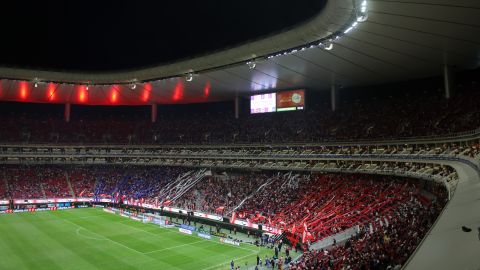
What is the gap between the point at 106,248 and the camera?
33.4 metres

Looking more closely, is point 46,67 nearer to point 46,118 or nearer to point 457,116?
point 46,118

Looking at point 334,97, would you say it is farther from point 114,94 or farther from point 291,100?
point 114,94

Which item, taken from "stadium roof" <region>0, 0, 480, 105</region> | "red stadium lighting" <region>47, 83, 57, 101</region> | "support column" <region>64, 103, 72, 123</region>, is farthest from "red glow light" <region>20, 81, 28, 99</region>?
"support column" <region>64, 103, 72, 123</region>

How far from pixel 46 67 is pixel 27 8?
30.1ft

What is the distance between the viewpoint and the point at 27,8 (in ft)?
137

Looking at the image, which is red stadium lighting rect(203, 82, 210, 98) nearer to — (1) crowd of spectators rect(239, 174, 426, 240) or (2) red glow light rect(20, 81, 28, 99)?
(1) crowd of spectators rect(239, 174, 426, 240)

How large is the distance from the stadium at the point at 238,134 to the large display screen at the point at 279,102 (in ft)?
0.68

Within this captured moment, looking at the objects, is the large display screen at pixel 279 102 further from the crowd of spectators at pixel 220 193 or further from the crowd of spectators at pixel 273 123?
the crowd of spectators at pixel 220 193

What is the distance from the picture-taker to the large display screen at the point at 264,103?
54406 mm

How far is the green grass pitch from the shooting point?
28938 millimetres

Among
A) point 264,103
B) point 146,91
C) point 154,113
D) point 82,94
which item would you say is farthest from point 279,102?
point 82,94

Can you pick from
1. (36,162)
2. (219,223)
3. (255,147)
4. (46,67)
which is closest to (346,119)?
(255,147)

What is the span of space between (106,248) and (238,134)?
29.1 m

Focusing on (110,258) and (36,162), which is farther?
(36,162)
